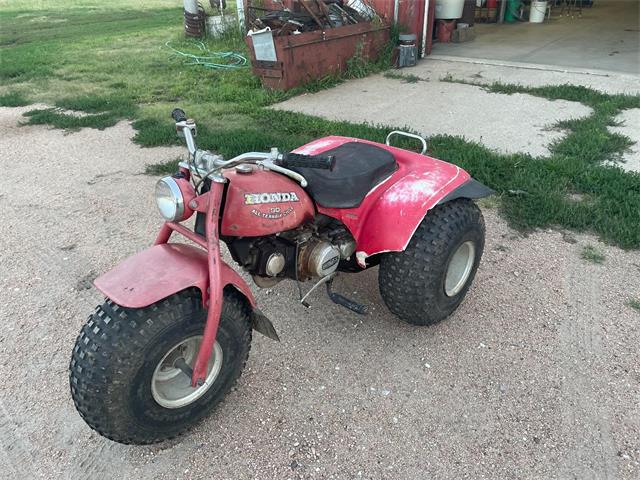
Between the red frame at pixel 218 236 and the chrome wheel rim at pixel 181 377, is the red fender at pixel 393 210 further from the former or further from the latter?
the chrome wheel rim at pixel 181 377

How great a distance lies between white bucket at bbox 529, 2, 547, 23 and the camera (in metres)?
12.0

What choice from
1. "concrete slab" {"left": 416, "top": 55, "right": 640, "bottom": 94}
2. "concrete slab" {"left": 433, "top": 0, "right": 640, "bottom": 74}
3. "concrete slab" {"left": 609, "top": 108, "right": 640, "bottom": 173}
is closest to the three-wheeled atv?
"concrete slab" {"left": 609, "top": 108, "right": 640, "bottom": 173}

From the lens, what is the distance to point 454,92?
6.90 meters

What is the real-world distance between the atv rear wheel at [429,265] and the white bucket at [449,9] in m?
8.14

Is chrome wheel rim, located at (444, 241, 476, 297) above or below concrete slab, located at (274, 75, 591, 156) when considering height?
above

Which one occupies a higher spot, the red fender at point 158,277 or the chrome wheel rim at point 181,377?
the red fender at point 158,277

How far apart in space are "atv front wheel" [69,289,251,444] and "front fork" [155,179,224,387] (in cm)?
9

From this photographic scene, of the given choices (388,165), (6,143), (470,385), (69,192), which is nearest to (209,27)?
(6,143)

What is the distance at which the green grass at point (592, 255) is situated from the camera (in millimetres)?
3342

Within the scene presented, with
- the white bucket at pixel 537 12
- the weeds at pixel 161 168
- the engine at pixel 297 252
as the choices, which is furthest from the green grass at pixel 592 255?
the white bucket at pixel 537 12

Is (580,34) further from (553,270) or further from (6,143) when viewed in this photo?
(6,143)

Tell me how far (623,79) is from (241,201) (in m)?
7.03

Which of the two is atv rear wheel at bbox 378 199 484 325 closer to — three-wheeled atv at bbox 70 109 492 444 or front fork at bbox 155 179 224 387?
three-wheeled atv at bbox 70 109 492 444

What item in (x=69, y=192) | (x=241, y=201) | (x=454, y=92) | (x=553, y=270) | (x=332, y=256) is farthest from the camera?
(x=454, y=92)
